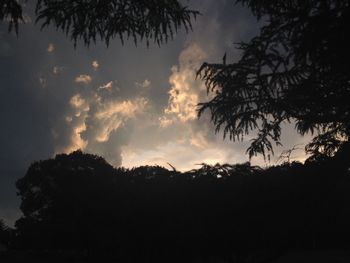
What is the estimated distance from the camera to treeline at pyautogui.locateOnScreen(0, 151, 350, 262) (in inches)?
303

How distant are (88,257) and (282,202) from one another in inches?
204

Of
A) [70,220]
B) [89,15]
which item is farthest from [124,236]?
[89,15]

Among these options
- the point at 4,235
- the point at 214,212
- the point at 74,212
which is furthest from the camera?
the point at 4,235

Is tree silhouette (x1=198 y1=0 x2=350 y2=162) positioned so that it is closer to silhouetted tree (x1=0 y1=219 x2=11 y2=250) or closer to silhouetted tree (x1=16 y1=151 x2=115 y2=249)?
silhouetted tree (x1=16 y1=151 x2=115 y2=249)

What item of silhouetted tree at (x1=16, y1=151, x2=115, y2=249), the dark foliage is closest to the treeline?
silhouetted tree at (x1=16, y1=151, x2=115, y2=249)

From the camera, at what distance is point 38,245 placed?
1332 cm

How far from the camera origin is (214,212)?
8.17m

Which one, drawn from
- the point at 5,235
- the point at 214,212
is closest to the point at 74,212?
the point at 214,212

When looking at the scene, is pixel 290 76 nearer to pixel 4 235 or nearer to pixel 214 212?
pixel 214 212

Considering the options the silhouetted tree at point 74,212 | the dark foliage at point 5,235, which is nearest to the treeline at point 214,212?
the silhouetted tree at point 74,212

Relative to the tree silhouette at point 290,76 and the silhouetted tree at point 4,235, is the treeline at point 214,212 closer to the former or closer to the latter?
the tree silhouette at point 290,76

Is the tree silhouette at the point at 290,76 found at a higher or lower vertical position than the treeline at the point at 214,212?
higher

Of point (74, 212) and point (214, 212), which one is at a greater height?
point (74, 212)

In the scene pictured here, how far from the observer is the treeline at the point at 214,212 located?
7684mm
